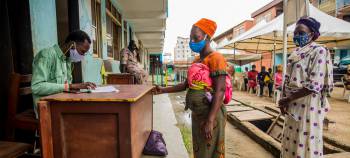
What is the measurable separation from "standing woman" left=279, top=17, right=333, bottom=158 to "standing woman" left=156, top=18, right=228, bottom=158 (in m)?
0.80

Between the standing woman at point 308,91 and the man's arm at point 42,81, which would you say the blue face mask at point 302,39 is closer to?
the standing woman at point 308,91

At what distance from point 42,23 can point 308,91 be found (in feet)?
10.00

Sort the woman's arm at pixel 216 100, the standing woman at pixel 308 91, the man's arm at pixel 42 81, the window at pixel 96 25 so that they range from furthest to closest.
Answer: the window at pixel 96 25
the standing woman at pixel 308 91
the man's arm at pixel 42 81
the woman's arm at pixel 216 100

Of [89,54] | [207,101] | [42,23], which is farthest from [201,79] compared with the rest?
[89,54]

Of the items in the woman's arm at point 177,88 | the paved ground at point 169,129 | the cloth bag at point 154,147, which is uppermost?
the woman's arm at point 177,88

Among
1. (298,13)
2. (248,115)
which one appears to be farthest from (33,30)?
(248,115)

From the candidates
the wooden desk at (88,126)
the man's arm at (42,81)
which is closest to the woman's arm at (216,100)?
the wooden desk at (88,126)

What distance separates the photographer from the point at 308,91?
190cm

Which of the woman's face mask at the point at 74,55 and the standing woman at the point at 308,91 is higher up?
the woman's face mask at the point at 74,55

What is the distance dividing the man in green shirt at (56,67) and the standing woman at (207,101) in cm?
96

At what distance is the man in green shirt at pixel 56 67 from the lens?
5.77 ft

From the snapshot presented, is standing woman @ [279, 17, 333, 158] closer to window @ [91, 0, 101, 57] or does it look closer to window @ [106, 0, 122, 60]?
window @ [91, 0, 101, 57]

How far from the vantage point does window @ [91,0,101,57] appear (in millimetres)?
4812

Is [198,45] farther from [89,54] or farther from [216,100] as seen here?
[89,54]
